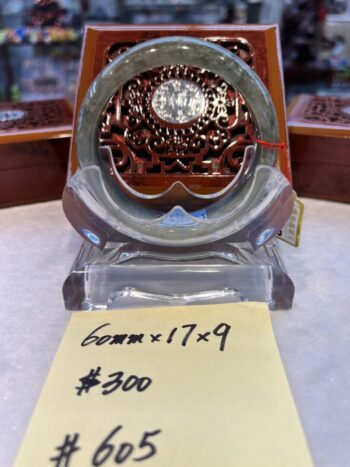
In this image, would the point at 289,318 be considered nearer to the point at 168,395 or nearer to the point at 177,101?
the point at 168,395

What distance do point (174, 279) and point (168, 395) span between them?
16 cm


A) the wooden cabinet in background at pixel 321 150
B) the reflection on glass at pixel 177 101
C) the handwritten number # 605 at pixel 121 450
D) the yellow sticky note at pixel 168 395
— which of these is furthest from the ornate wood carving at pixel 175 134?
the handwritten number # 605 at pixel 121 450

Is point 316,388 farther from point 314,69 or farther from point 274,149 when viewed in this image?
point 314,69

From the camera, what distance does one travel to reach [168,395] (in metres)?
0.42

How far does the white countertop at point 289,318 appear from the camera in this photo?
416mm

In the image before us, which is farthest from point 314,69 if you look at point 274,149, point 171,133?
point 274,149

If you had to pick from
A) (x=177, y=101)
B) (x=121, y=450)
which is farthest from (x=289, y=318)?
(x=177, y=101)

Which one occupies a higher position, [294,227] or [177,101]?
[177,101]

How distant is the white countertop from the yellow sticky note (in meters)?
0.02

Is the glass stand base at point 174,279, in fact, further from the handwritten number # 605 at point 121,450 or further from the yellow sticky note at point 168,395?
the handwritten number # 605 at point 121,450

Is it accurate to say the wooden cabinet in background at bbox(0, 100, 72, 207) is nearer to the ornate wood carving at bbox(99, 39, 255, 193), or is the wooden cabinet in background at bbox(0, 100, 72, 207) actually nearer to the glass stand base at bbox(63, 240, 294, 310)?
the ornate wood carving at bbox(99, 39, 255, 193)

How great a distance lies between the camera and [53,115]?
88cm

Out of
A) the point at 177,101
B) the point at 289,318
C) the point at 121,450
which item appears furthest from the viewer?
the point at 177,101

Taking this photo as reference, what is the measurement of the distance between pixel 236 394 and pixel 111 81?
331mm
